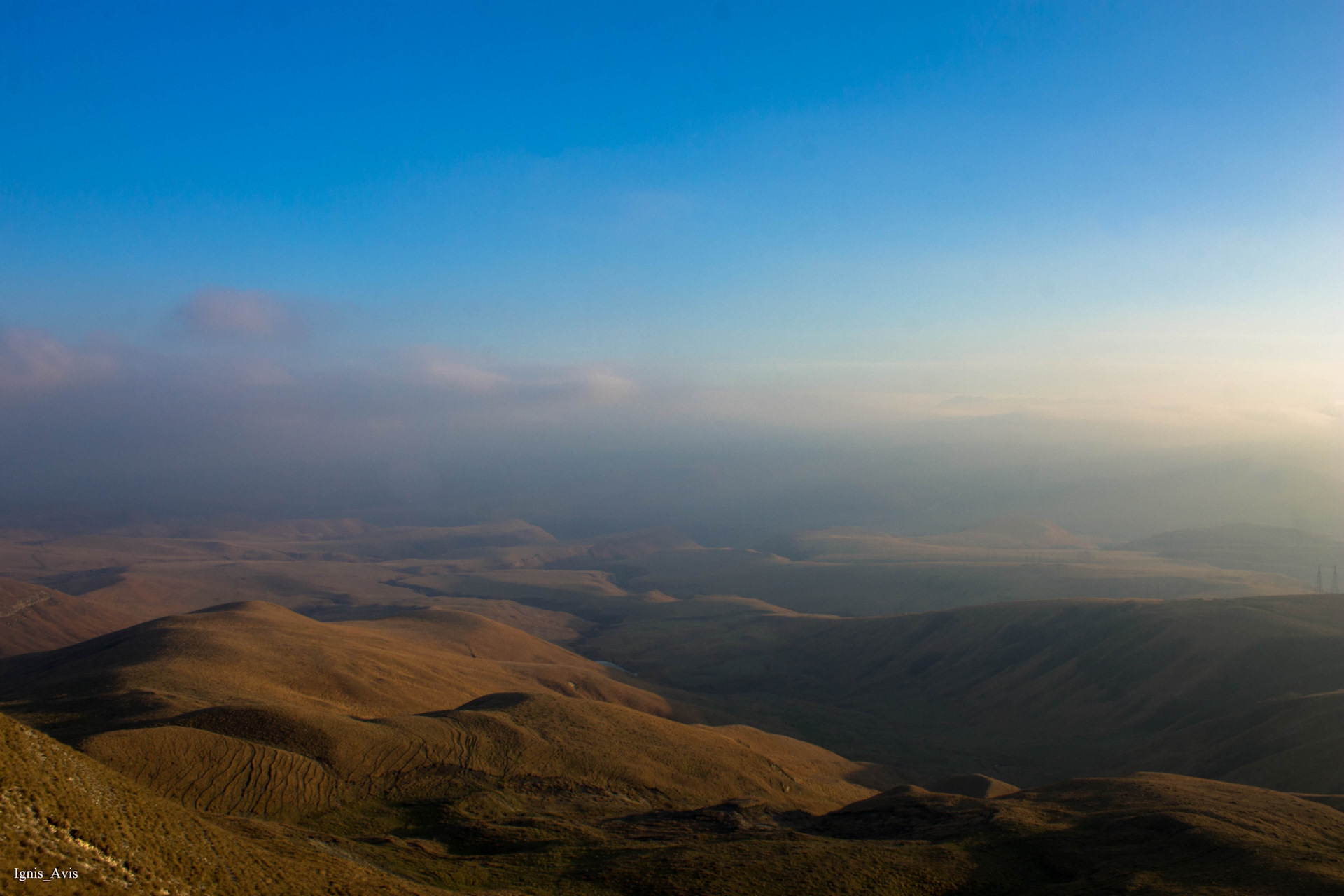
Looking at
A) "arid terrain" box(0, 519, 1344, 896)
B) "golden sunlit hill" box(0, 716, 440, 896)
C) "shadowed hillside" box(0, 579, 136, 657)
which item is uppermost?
"golden sunlit hill" box(0, 716, 440, 896)

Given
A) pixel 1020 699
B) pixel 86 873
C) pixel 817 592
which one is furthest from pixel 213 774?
pixel 817 592

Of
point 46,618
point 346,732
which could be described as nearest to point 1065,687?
point 346,732

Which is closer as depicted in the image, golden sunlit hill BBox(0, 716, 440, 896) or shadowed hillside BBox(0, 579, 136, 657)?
golden sunlit hill BBox(0, 716, 440, 896)

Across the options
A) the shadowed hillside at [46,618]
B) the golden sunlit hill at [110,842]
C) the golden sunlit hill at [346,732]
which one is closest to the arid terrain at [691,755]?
the golden sunlit hill at [110,842]

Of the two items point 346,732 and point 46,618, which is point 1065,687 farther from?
point 46,618

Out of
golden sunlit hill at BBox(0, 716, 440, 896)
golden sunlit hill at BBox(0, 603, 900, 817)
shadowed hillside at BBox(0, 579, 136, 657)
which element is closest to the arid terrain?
golden sunlit hill at BBox(0, 716, 440, 896)

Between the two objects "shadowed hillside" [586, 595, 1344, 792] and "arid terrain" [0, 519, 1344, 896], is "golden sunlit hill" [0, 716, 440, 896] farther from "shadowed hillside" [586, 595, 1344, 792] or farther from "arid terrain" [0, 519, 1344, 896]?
"shadowed hillside" [586, 595, 1344, 792]

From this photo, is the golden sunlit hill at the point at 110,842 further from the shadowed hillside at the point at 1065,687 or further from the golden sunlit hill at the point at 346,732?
the shadowed hillside at the point at 1065,687

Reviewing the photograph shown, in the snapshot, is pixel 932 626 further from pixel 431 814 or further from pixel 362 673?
pixel 431 814
